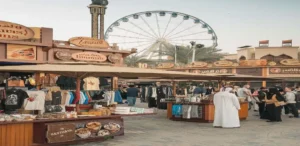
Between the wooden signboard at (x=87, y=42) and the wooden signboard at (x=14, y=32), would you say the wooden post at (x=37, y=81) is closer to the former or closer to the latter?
the wooden signboard at (x=14, y=32)

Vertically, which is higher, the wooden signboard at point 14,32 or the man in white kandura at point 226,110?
the wooden signboard at point 14,32

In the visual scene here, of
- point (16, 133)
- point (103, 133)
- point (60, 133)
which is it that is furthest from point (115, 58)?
point (16, 133)

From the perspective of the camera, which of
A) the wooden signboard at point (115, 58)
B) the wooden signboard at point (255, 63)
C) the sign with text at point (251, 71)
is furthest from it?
the sign with text at point (251, 71)

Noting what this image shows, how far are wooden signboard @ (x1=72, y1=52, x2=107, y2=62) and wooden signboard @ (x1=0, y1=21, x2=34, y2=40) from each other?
3.12 m

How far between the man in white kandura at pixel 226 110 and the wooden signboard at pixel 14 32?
11.0 meters

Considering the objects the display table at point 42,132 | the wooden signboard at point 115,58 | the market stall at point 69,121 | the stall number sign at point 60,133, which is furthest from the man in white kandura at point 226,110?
the wooden signboard at point 115,58

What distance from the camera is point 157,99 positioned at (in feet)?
74.7

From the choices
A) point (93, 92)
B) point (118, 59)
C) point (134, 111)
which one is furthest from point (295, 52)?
point (134, 111)

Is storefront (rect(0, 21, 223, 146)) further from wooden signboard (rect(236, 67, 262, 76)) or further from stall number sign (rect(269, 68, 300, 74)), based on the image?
stall number sign (rect(269, 68, 300, 74))

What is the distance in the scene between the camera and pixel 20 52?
20531 mm

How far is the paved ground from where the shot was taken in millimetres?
9969

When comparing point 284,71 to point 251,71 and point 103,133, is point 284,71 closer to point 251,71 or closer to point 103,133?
point 251,71

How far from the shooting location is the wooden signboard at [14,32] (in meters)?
19.9

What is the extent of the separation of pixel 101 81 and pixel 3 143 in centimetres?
1333
